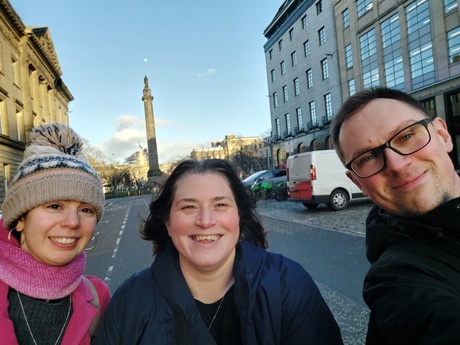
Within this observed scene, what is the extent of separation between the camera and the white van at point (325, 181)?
1303cm

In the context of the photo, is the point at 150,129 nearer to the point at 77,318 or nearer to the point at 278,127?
the point at 278,127

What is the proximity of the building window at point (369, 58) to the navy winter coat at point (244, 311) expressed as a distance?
92.5 feet

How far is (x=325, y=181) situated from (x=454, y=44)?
48.1ft

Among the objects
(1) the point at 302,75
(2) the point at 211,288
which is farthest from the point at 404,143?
(1) the point at 302,75

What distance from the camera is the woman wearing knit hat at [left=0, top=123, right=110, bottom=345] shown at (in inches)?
64.7

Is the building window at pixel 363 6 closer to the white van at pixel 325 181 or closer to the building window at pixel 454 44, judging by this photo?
the building window at pixel 454 44

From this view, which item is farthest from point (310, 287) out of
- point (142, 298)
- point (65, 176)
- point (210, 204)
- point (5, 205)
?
point (5, 205)

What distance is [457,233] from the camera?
1.35m

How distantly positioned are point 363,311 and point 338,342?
2.60m

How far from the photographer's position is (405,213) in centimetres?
158

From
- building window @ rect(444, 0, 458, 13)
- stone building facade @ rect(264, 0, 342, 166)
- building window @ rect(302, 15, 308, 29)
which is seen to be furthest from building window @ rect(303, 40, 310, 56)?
building window @ rect(444, 0, 458, 13)

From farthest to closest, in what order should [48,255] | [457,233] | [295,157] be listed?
[295,157] < [48,255] < [457,233]

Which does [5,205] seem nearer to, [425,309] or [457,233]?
[425,309]

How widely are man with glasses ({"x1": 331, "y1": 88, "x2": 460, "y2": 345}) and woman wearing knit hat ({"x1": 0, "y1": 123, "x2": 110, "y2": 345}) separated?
140 centimetres
